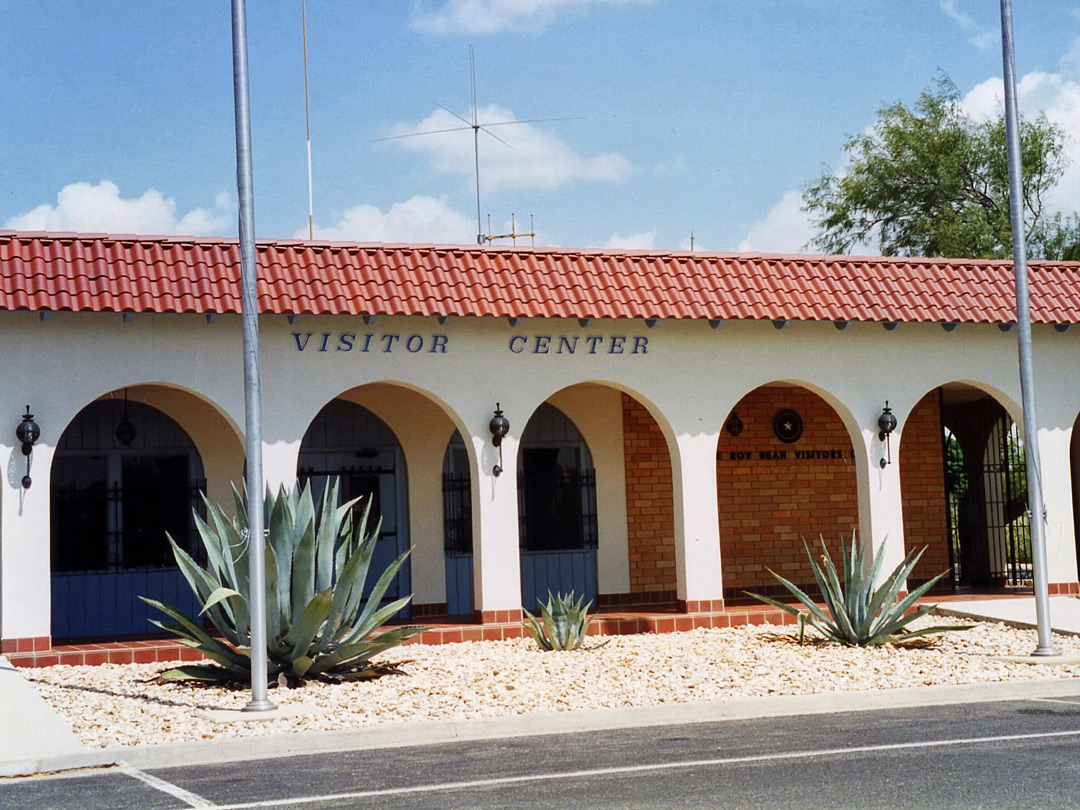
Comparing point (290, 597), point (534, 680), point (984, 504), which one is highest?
point (984, 504)

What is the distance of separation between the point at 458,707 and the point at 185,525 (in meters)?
7.44

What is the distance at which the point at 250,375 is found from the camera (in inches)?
404

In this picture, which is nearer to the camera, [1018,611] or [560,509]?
[1018,611]

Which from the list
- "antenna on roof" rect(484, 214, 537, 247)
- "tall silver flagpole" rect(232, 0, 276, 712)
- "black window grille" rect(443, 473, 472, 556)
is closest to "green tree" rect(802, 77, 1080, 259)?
"antenna on roof" rect(484, 214, 537, 247)

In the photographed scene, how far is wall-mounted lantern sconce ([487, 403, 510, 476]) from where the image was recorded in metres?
14.9

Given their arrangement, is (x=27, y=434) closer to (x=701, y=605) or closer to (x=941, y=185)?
(x=701, y=605)

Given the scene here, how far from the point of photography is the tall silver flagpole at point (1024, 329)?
12555mm

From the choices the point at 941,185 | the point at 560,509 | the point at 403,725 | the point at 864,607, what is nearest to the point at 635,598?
the point at 560,509

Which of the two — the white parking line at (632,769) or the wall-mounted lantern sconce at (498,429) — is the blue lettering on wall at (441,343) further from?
the white parking line at (632,769)

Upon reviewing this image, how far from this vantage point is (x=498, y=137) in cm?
2069

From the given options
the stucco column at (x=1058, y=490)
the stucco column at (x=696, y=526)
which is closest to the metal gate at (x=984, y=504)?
the stucco column at (x=1058, y=490)

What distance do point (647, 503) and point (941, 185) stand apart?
66.2 feet

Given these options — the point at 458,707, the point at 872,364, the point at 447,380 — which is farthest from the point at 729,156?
the point at 458,707

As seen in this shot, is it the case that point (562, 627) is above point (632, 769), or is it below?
above
